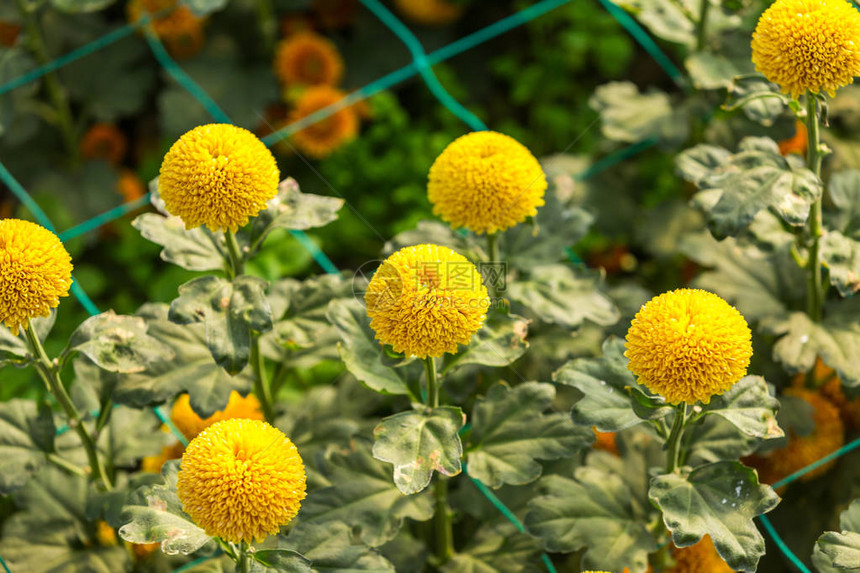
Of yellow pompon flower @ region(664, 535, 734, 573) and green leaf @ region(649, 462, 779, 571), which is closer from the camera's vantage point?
green leaf @ region(649, 462, 779, 571)

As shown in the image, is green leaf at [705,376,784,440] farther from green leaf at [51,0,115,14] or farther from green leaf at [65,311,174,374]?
green leaf at [51,0,115,14]

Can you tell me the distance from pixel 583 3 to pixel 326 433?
159cm

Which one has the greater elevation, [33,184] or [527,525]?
[33,184]

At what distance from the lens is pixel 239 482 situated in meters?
1.16

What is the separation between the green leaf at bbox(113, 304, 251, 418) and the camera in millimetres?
1516

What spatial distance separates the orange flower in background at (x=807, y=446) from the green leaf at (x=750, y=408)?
0.39 meters

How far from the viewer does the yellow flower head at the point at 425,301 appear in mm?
1232

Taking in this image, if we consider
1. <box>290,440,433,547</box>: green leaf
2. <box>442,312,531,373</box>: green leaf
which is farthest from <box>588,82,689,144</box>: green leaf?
<box>290,440,433,547</box>: green leaf

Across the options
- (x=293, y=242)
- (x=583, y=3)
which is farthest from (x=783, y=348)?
(x=583, y=3)

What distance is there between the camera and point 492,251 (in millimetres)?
1604

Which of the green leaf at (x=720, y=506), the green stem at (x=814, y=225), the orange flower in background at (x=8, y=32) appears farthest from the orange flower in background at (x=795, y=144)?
the orange flower in background at (x=8, y=32)

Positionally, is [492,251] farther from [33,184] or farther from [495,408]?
[33,184]

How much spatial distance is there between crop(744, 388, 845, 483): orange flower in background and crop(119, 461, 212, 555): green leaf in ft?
3.48

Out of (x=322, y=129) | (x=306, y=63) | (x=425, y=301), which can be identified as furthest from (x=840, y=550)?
(x=306, y=63)
